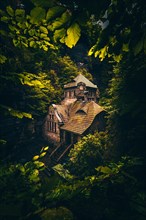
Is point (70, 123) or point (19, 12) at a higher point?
point (19, 12)

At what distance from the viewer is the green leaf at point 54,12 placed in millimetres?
1198

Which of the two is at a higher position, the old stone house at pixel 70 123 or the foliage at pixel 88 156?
the old stone house at pixel 70 123

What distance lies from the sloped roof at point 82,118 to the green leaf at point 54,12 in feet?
68.5

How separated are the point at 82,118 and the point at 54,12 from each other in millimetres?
23219

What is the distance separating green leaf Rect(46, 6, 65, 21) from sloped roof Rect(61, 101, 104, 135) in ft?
68.5

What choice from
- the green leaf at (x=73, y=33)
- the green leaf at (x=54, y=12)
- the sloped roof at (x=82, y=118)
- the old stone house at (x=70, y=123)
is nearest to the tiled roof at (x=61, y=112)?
the old stone house at (x=70, y=123)

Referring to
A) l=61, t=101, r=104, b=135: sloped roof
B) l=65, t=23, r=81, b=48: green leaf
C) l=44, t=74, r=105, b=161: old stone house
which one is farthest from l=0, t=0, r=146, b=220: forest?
l=44, t=74, r=105, b=161: old stone house

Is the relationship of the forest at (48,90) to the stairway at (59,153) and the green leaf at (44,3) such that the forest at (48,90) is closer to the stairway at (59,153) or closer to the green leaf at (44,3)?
the green leaf at (44,3)

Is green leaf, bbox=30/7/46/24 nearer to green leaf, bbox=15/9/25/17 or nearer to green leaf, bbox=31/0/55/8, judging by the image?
green leaf, bbox=31/0/55/8

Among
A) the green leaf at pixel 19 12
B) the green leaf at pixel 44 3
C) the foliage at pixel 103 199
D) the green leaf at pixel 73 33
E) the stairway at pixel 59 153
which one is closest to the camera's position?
the green leaf at pixel 44 3

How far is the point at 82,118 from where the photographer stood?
24312 millimetres

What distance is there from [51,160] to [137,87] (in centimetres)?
1823

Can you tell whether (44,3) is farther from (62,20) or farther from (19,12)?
(19,12)

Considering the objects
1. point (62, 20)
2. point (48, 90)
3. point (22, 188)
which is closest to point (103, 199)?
point (22, 188)
